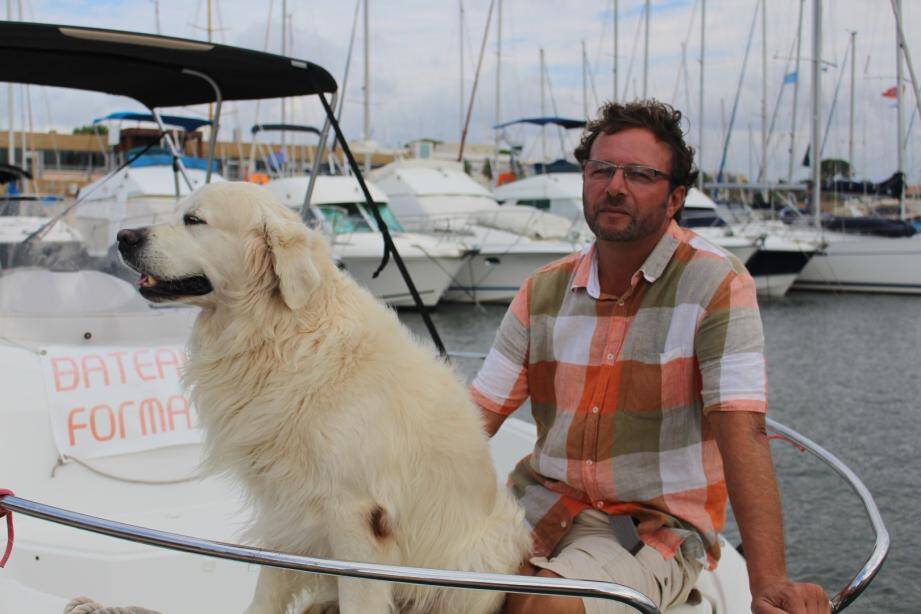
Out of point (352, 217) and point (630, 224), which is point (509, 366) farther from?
point (352, 217)

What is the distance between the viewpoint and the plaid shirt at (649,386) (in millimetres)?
2311

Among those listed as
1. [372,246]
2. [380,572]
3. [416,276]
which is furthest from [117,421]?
[416,276]

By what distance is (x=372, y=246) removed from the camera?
18.5 metres

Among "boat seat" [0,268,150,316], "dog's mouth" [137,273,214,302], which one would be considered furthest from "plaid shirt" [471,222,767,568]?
"boat seat" [0,268,150,316]

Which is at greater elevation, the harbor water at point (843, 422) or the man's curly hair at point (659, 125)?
the man's curly hair at point (659, 125)

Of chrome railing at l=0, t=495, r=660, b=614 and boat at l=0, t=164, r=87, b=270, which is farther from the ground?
boat at l=0, t=164, r=87, b=270

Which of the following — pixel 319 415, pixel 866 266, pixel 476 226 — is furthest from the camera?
pixel 866 266

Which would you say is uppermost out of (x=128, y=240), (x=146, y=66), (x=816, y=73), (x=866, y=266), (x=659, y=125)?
(x=816, y=73)

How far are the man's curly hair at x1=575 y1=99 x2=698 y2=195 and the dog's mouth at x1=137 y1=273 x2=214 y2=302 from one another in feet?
4.07

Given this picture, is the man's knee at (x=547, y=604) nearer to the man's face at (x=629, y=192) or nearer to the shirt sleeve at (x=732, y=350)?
the shirt sleeve at (x=732, y=350)

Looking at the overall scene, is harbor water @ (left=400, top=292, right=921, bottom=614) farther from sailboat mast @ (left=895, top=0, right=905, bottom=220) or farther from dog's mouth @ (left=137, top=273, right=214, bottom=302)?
sailboat mast @ (left=895, top=0, right=905, bottom=220)

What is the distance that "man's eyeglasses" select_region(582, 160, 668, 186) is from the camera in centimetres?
243

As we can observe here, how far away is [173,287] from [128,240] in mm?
171

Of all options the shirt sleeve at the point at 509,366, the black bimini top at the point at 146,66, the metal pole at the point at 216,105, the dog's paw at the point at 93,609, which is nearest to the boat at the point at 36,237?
the black bimini top at the point at 146,66
